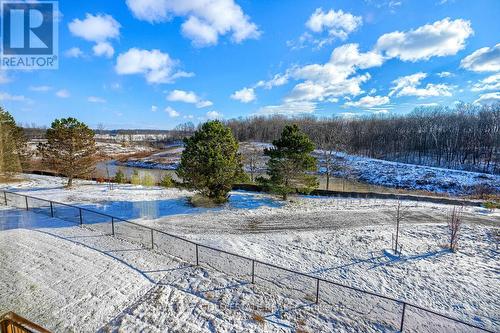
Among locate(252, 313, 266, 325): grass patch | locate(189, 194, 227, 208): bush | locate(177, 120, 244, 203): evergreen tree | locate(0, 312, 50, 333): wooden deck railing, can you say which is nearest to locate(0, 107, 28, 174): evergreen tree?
locate(177, 120, 244, 203): evergreen tree

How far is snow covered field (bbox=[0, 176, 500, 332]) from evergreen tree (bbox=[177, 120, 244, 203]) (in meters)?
1.76

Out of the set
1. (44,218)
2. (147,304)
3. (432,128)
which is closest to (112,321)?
(147,304)

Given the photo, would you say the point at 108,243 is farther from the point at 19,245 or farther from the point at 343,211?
the point at 343,211

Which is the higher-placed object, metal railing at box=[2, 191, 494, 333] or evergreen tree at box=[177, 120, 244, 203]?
evergreen tree at box=[177, 120, 244, 203]

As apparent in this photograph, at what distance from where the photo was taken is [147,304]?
726 cm

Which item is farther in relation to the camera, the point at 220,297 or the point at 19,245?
the point at 19,245

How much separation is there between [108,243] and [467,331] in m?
12.7

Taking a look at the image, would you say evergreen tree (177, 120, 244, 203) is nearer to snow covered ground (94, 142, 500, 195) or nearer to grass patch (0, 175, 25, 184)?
grass patch (0, 175, 25, 184)

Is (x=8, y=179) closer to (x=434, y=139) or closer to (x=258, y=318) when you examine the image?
(x=258, y=318)

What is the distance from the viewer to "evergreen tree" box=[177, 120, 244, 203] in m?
17.6

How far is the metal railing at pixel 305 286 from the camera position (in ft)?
23.4

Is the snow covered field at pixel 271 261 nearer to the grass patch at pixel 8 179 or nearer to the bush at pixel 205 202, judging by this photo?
the bush at pixel 205 202

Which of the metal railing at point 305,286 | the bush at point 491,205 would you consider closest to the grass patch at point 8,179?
the metal railing at point 305,286

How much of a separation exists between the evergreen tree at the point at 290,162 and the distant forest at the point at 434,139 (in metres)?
28.1
